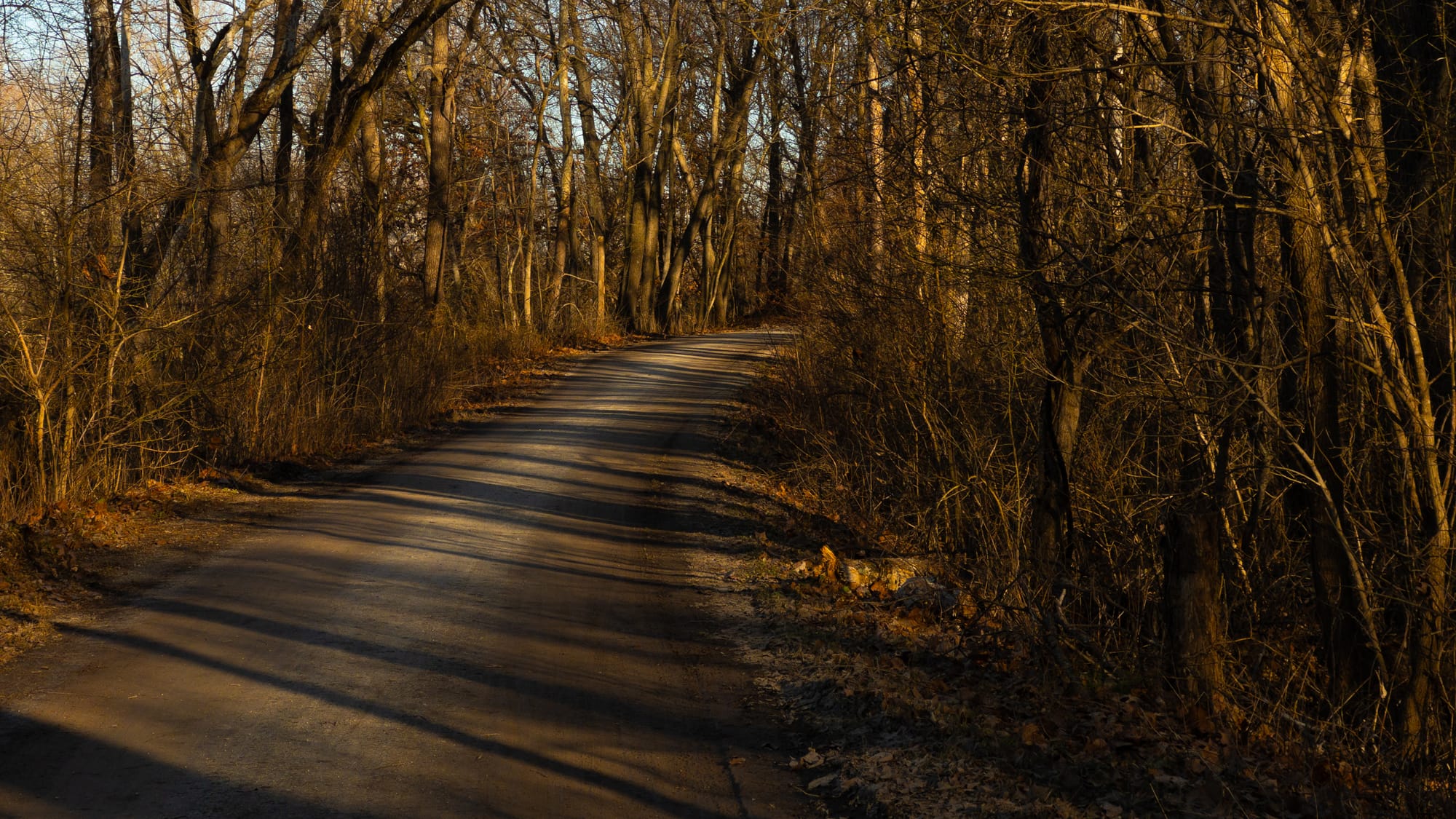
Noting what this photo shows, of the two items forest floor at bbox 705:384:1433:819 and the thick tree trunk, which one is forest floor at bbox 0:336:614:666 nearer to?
forest floor at bbox 705:384:1433:819

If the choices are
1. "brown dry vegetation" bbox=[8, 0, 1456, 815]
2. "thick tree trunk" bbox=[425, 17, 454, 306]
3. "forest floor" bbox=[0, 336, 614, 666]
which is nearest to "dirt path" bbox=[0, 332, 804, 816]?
"forest floor" bbox=[0, 336, 614, 666]

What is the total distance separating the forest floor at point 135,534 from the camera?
824 centimetres

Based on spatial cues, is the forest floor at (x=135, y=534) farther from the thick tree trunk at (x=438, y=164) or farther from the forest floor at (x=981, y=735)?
the thick tree trunk at (x=438, y=164)

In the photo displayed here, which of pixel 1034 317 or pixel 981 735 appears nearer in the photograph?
pixel 981 735

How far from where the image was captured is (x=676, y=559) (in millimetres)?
10305

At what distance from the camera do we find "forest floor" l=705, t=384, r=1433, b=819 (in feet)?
17.3

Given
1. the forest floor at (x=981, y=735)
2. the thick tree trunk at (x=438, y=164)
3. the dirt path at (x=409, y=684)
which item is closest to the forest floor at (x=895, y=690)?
the forest floor at (x=981, y=735)

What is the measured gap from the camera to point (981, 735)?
235 inches

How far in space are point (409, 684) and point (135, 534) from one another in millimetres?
4943

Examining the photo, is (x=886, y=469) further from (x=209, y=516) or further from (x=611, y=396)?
(x=611, y=396)

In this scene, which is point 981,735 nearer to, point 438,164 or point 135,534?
point 135,534

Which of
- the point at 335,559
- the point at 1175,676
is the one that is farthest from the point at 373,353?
the point at 1175,676

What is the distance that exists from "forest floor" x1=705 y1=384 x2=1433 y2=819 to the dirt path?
400 millimetres

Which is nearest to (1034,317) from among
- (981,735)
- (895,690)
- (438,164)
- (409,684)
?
(895,690)
